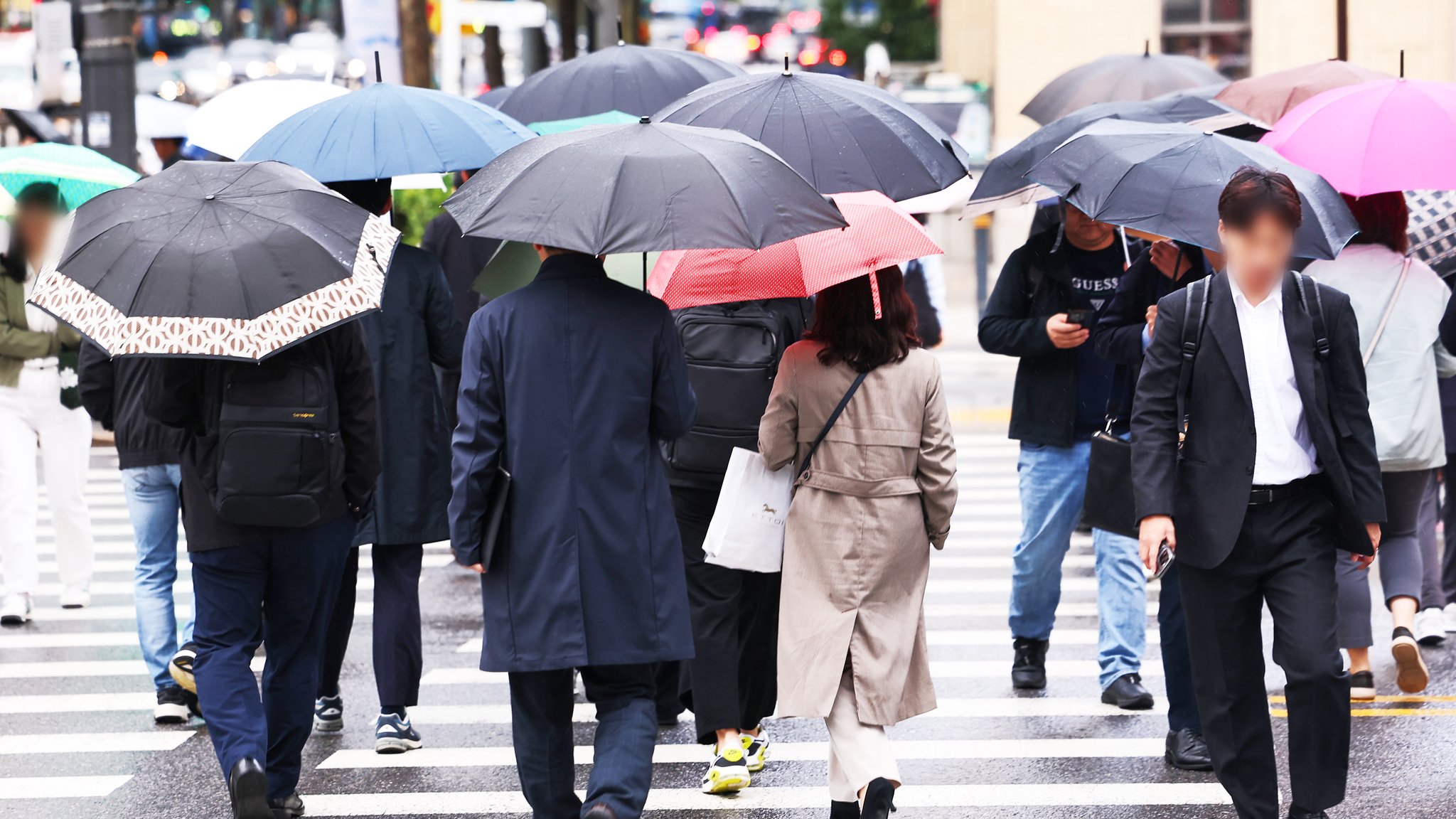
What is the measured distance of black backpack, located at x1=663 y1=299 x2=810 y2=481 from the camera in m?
5.48

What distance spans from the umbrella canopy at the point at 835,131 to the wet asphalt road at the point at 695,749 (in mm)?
2047

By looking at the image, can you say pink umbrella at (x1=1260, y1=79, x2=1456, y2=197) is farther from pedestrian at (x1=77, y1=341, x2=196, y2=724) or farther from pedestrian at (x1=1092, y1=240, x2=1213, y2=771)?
pedestrian at (x1=77, y1=341, x2=196, y2=724)

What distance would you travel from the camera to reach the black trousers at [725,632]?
18.4 feet

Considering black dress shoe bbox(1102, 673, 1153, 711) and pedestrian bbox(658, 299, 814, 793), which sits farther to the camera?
black dress shoe bbox(1102, 673, 1153, 711)

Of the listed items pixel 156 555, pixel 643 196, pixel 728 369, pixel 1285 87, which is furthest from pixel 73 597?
pixel 1285 87

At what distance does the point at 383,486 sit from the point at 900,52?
105 ft

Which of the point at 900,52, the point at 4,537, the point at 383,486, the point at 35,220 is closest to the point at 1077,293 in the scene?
the point at 383,486

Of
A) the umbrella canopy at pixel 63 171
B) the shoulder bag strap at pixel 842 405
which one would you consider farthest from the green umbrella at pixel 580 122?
the shoulder bag strap at pixel 842 405

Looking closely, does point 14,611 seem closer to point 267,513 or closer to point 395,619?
point 395,619

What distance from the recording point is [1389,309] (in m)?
6.35

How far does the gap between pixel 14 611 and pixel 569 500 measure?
4.91 m

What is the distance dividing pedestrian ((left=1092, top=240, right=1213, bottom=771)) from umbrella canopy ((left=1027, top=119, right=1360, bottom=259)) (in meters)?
0.36

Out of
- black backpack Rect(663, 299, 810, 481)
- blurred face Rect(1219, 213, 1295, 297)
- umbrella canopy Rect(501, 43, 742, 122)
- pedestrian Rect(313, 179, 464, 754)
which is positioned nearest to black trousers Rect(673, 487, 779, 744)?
black backpack Rect(663, 299, 810, 481)

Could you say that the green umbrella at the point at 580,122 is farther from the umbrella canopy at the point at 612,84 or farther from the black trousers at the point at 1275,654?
the black trousers at the point at 1275,654
